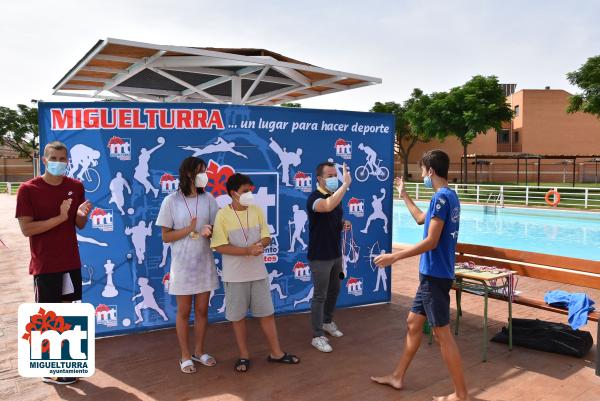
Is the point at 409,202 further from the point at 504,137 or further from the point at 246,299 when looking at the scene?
the point at 504,137

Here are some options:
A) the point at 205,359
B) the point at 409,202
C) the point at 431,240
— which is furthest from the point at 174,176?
the point at 431,240

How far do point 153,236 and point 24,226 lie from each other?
1.51 meters

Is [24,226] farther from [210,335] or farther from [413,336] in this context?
[413,336]

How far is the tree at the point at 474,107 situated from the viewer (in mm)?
30438

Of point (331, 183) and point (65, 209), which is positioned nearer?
point (65, 209)

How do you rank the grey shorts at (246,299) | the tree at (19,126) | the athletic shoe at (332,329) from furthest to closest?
the tree at (19,126) → the athletic shoe at (332,329) → the grey shorts at (246,299)

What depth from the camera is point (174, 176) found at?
4941 millimetres

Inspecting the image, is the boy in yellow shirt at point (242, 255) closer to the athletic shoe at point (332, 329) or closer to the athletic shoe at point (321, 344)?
the athletic shoe at point (321, 344)

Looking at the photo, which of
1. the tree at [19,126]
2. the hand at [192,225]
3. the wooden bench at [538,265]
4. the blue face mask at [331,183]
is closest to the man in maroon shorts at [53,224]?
→ the hand at [192,225]

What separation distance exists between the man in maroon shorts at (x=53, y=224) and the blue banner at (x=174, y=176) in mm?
947

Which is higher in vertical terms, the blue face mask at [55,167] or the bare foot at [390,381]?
the blue face mask at [55,167]

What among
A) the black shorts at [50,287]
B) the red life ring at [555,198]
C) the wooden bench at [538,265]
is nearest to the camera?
the black shorts at [50,287]

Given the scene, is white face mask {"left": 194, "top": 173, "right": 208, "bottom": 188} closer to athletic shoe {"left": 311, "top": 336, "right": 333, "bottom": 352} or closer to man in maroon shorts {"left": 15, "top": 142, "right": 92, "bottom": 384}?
man in maroon shorts {"left": 15, "top": 142, "right": 92, "bottom": 384}

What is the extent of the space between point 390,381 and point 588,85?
2287cm
